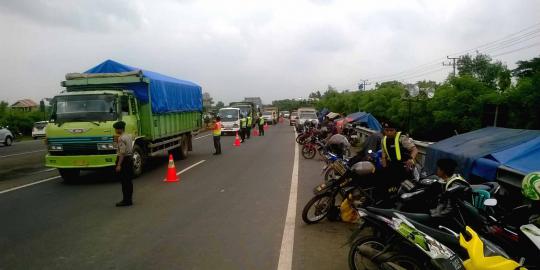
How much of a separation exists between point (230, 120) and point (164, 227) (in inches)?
963

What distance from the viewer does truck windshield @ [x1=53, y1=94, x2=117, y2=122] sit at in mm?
10758

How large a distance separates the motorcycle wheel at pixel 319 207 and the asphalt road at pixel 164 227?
0.16m

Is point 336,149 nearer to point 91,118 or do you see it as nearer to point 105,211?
point 105,211

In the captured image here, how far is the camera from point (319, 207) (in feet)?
22.4

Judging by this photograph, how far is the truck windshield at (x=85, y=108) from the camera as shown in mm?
10758

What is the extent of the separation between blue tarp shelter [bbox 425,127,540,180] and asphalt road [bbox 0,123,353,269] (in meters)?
2.73

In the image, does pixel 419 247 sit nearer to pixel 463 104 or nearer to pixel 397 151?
pixel 397 151

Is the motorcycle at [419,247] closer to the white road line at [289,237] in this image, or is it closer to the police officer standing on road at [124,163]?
the white road line at [289,237]

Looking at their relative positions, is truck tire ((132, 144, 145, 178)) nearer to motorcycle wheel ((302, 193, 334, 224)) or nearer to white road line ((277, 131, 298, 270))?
white road line ((277, 131, 298, 270))

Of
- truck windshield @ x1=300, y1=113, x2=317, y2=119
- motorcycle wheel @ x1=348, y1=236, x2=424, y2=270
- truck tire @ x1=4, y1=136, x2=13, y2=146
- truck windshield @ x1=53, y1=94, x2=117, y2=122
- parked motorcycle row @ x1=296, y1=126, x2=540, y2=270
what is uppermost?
truck windshield @ x1=53, y1=94, x2=117, y2=122

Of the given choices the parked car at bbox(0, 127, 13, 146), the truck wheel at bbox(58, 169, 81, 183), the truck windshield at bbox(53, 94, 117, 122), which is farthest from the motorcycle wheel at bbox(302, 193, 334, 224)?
the parked car at bbox(0, 127, 13, 146)

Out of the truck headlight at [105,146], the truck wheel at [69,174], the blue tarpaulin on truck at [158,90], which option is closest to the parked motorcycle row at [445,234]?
the truck headlight at [105,146]

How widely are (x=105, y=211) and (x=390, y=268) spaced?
18.1 ft

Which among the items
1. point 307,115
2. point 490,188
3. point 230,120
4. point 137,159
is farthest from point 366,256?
point 307,115
